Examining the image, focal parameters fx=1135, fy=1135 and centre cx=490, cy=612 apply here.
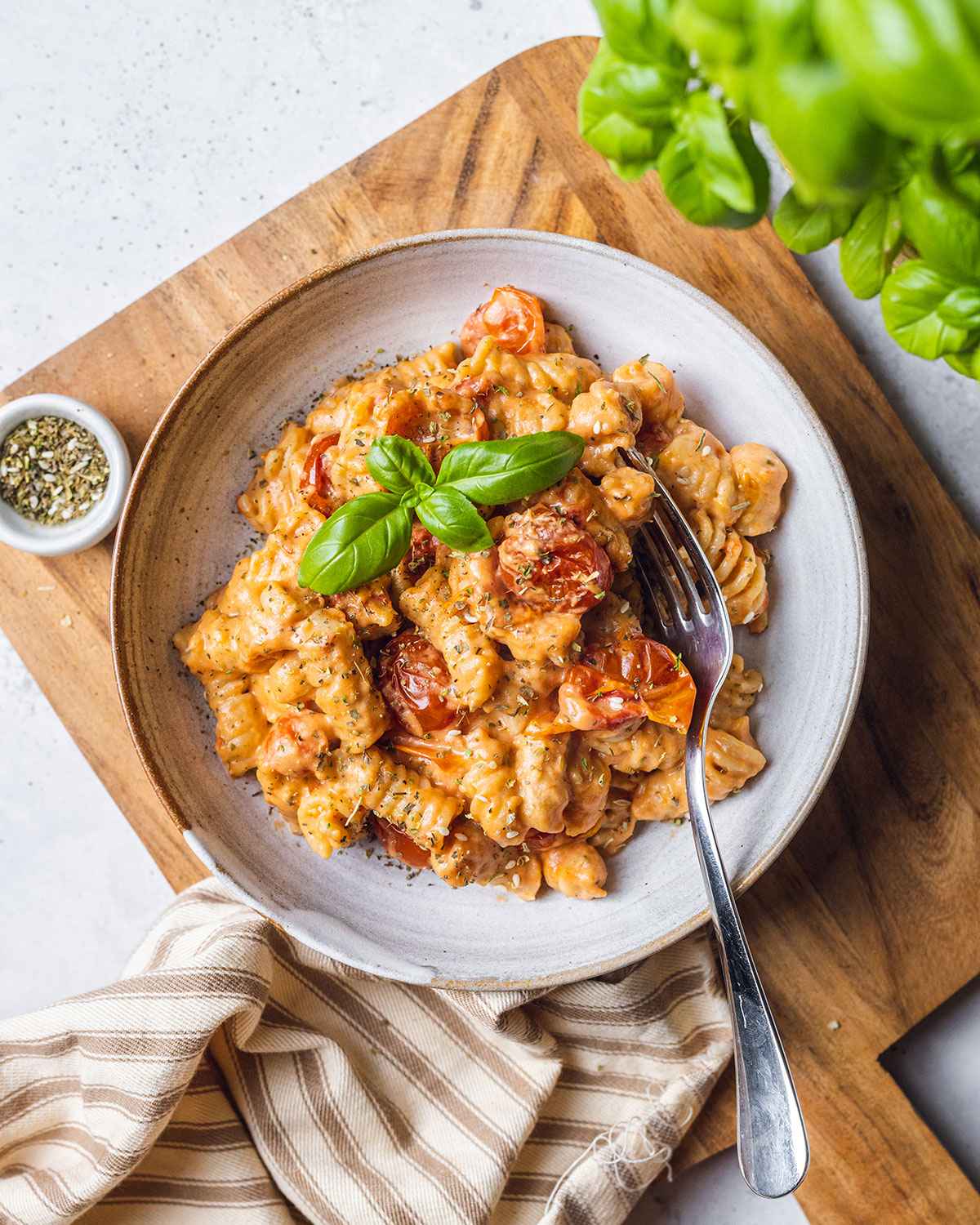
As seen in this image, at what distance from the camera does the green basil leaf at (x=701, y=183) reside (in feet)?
7.58

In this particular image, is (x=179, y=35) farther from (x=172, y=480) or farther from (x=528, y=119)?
(x=172, y=480)

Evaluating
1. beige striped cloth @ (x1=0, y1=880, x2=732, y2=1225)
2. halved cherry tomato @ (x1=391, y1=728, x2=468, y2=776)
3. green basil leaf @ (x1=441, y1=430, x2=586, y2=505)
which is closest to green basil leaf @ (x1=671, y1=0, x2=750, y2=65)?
green basil leaf @ (x1=441, y1=430, x2=586, y2=505)

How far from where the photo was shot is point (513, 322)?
357 centimetres

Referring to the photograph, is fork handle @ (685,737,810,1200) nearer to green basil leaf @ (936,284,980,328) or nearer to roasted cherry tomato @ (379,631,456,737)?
roasted cherry tomato @ (379,631,456,737)

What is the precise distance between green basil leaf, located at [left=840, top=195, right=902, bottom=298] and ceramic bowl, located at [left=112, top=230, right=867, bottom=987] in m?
0.90

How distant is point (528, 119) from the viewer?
384cm

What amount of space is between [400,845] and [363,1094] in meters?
1.02

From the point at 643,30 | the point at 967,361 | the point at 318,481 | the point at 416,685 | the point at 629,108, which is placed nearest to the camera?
the point at 643,30

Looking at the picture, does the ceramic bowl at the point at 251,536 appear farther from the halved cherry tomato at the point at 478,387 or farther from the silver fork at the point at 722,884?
the halved cherry tomato at the point at 478,387

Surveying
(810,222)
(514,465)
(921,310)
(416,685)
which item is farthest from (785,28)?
(416,685)

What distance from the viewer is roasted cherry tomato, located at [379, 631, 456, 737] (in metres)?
3.37

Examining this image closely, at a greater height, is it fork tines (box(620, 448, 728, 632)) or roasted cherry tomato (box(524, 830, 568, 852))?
fork tines (box(620, 448, 728, 632))

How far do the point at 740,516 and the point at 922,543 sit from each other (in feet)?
2.55

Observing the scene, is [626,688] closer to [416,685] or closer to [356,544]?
[416,685]
